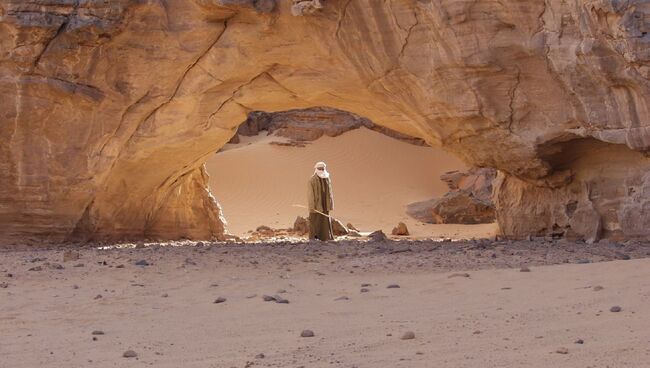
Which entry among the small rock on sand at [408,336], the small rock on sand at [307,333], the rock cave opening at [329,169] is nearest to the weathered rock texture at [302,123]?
the rock cave opening at [329,169]


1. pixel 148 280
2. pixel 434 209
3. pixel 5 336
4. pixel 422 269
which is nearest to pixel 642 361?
pixel 5 336

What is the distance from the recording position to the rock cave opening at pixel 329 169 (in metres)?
25.9

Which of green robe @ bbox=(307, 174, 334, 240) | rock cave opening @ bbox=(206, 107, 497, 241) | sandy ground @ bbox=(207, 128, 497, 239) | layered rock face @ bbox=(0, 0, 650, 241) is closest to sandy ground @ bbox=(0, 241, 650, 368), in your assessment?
layered rock face @ bbox=(0, 0, 650, 241)

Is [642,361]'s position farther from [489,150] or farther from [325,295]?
[489,150]

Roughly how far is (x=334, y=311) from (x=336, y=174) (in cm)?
2498

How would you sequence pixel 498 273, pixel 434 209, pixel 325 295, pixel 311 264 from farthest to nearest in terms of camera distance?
pixel 434 209
pixel 311 264
pixel 498 273
pixel 325 295

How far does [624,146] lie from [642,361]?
6.64m

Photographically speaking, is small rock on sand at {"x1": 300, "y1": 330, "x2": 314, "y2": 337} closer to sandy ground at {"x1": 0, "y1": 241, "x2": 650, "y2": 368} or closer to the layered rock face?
sandy ground at {"x1": 0, "y1": 241, "x2": 650, "y2": 368}

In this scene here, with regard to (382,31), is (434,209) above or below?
below

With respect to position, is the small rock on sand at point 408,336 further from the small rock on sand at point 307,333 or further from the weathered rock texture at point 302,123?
the weathered rock texture at point 302,123

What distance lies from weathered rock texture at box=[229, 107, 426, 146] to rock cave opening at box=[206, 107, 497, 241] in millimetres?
37

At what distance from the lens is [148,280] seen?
6641 millimetres

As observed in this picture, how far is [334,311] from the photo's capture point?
15.9ft

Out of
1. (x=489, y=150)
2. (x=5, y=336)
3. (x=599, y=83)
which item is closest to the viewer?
(x=5, y=336)
